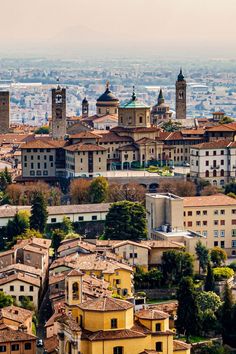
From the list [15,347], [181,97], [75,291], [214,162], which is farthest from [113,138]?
[75,291]

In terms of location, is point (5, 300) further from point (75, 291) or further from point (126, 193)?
point (126, 193)

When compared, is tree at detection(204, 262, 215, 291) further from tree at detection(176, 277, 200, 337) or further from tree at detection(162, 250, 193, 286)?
tree at detection(176, 277, 200, 337)

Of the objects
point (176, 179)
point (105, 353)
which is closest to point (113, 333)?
point (105, 353)

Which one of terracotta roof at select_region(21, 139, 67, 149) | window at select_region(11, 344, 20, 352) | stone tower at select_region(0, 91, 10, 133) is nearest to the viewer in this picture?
window at select_region(11, 344, 20, 352)

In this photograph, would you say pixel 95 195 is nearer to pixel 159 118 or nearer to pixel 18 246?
pixel 18 246

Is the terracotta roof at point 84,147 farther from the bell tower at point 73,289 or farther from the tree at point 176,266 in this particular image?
the bell tower at point 73,289

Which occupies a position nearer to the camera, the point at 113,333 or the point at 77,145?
the point at 113,333

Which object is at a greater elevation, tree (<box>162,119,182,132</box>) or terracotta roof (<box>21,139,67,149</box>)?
terracotta roof (<box>21,139,67,149</box>)

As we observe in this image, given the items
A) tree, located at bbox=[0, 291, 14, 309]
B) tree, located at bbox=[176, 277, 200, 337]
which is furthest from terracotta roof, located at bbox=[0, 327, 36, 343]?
tree, located at bbox=[176, 277, 200, 337]
